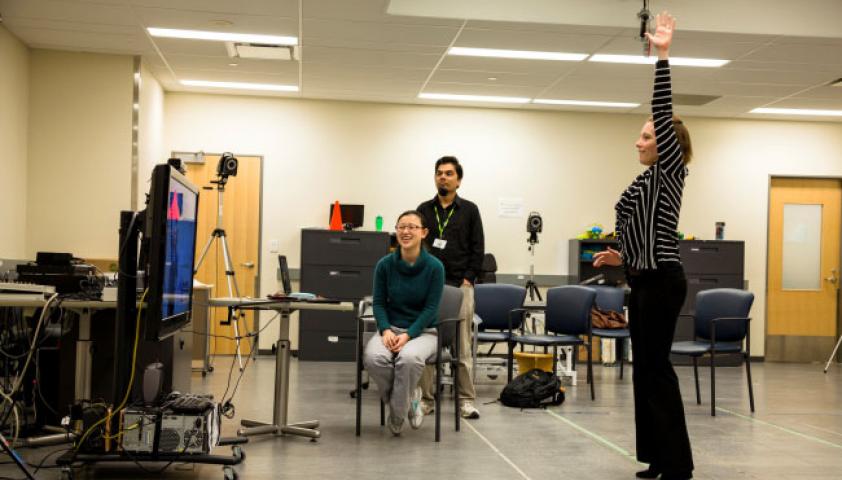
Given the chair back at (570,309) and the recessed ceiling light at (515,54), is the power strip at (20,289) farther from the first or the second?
the recessed ceiling light at (515,54)

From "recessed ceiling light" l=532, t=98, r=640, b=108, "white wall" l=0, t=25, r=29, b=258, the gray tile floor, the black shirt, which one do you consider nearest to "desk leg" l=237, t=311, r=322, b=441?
the gray tile floor

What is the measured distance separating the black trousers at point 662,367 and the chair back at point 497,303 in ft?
12.5

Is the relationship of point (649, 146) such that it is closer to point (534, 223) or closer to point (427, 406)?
point (427, 406)

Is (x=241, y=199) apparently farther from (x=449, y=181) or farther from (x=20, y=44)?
(x=449, y=181)

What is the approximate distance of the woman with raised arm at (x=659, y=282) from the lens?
A: 3.55m

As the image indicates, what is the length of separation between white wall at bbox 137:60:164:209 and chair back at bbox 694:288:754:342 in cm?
500

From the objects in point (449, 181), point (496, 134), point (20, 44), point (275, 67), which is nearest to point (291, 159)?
point (275, 67)

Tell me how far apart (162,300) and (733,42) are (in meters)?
5.40

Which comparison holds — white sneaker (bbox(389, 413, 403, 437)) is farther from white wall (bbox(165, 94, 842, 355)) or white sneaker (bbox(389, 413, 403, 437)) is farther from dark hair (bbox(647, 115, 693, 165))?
white wall (bbox(165, 94, 842, 355))

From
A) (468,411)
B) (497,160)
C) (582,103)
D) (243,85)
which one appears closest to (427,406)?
(468,411)

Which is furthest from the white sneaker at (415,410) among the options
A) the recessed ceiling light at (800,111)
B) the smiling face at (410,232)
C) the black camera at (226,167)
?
the recessed ceiling light at (800,111)

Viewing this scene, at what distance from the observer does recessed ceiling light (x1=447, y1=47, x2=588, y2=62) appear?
7.45 meters

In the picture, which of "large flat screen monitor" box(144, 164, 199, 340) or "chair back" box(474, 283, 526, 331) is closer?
"large flat screen monitor" box(144, 164, 199, 340)

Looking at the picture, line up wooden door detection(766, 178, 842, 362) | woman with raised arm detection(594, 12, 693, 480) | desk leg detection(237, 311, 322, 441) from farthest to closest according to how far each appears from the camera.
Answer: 1. wooden door detection(766, 178, 842, 362)
2. desk leg detection(237, 311, 322, 441)
3. woman with raised arm detection(594, 12, 693, 480)
